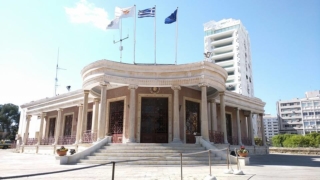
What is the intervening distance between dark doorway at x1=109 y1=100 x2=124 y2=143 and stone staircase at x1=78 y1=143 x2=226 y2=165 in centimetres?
315

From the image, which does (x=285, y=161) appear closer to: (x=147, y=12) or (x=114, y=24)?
(x=147, y=12)

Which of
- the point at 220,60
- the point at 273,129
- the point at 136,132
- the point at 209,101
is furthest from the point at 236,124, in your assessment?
the point at 273,129

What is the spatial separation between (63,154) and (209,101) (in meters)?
11.7

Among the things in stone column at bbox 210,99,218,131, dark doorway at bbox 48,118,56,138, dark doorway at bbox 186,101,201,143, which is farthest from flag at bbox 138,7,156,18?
dark doorway at bbox 48,118,56,138

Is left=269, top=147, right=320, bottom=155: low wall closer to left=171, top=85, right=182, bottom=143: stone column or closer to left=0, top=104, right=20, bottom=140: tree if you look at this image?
left=171, top=85, right=182, bottom=143: stone column

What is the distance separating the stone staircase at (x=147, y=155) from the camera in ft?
38.9

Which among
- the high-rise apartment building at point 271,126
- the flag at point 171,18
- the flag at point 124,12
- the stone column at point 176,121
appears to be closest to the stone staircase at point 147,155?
the stone column at point 176,121

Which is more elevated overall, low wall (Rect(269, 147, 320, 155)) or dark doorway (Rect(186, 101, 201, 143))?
dark doorway (Rect(186, 101, 201, 143))

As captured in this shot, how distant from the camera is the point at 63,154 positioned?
40.4ft

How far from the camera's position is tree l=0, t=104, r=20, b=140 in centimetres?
6178

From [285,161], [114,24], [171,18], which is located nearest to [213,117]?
[285,161]

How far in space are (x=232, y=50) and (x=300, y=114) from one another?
3616cm

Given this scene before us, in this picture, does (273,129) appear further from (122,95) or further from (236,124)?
(122,95)

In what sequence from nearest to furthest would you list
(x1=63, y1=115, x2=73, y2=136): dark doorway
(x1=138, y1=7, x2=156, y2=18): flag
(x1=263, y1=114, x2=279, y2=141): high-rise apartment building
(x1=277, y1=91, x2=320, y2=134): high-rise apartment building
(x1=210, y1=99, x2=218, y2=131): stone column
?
(x1=138, y1=7, x2=156, y2=18): flag, (x1=210, y1=99, x2=218, y2=131): stone column, (x1=63, y1=115, x2=73, y2=136): dark doorway, (x1=277, y1=91, x2=320, y2=134): high-rise apartment building, (x1=263, y1=114, x2=279, y2=141): high-rise apartment building
